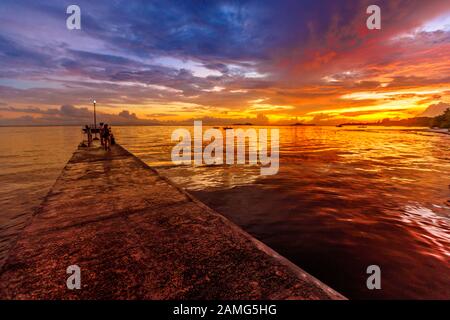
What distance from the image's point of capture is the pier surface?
2.33 metres

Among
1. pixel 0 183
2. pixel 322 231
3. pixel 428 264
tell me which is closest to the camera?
pixel 428 264

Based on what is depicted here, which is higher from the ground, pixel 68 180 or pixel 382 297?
pixel 68 180

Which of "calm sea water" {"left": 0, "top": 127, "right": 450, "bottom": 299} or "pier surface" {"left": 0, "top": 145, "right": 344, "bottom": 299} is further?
"calm sea water" {"left": 0, "top": 127, "right": 450, "bottom": 299}

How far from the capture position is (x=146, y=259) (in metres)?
2.91

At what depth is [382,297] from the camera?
3.68 m

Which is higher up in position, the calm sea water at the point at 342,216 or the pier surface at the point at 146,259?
the pier surface at the point at 146,259

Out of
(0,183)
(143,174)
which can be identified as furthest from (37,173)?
(143,174)

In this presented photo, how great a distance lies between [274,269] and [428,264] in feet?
12.7

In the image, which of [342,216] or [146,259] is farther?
[342,216]

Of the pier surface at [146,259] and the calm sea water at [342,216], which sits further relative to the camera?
the calm sea water at [342,216]

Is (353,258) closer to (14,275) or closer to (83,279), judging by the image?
(83,279)

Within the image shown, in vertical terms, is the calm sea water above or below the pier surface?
below

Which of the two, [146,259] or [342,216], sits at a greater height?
[146,259]

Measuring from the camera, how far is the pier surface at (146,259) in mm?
2334
